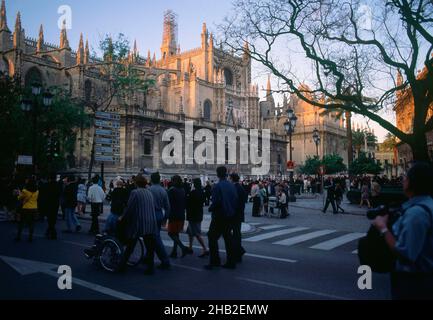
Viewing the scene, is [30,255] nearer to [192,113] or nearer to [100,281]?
[100,281]

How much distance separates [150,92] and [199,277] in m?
44.6

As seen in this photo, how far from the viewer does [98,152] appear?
52.9ft

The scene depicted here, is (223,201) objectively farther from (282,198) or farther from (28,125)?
(28,125)

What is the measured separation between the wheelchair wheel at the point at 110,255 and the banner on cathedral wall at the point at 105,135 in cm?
958

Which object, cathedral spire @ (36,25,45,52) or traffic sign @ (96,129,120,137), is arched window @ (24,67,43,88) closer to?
cathedral spire @ (36,25,45,52)

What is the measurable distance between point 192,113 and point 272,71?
3804 centimetres

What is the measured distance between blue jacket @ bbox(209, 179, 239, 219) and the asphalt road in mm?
1125

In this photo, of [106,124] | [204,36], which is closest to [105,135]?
[106,124]

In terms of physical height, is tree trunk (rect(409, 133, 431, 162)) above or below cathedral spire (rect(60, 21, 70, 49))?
below

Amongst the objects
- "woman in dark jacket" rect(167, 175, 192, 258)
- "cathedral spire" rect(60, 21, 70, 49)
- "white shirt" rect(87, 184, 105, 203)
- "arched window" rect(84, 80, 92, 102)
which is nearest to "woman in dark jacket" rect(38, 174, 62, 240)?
"white shirt" rect(87, 184, 105, 203)

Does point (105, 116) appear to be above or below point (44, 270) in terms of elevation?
above

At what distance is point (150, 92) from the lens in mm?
48656

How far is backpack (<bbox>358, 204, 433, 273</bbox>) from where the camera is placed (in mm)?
2861
